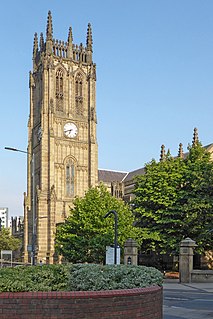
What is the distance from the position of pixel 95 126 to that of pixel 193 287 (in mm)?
59198

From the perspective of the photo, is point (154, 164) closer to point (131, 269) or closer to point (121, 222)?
point (121, 222)

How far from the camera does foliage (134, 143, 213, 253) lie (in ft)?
133

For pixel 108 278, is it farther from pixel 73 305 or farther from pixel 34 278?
pixel 34 278

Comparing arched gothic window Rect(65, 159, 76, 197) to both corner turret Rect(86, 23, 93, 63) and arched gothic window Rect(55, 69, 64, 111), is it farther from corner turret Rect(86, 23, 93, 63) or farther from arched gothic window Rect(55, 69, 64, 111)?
corner turret Rect(86, 23, 93, 63)

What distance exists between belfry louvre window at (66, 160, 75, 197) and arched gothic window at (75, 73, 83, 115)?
955 centimetres

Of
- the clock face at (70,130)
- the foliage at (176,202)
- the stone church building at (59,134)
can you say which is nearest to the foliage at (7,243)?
the stone church building at (59,134)

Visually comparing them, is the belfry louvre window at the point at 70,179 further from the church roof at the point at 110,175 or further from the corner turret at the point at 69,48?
the corner turret at the point at 69,48

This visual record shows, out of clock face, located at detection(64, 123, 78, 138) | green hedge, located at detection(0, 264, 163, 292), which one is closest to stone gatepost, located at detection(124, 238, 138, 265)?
green hedge, located at detection(0, 264, 163, 292)

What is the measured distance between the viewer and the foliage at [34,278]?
30.4ft

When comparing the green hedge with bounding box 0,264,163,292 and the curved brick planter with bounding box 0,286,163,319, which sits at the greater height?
the green hedge with bounding box 0,264,163,292

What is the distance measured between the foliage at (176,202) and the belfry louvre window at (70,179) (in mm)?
35785

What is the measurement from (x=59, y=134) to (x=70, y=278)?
72.8m

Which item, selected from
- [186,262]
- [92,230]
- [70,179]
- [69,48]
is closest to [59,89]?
[69,48]

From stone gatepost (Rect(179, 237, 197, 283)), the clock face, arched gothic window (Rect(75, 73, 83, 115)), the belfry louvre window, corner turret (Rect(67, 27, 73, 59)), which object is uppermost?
corner turret (Rect(67, 27, 73, 59))
